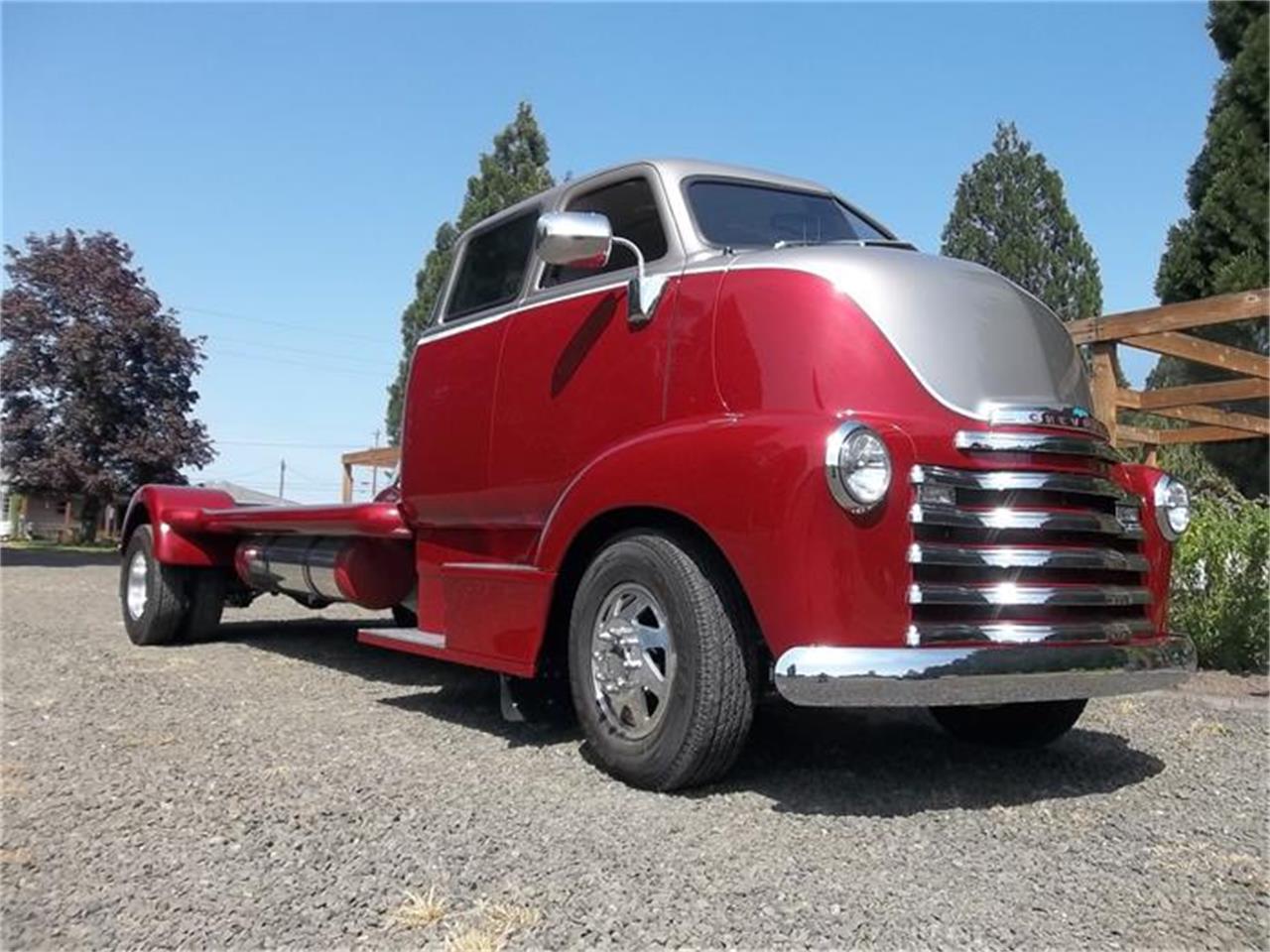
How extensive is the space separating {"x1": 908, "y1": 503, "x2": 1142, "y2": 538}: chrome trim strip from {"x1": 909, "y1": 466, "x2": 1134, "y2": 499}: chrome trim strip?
0.07 metres

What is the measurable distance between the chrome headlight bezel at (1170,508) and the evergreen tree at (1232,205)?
1068 cm

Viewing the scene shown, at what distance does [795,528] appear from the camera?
3.46 m

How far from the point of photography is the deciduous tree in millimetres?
27609

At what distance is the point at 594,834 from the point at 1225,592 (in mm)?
5834

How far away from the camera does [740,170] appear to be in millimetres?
5066

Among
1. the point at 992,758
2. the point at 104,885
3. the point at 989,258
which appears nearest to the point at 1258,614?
the point at 992,758

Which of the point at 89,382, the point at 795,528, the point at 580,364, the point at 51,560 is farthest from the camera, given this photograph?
the point at 89,382

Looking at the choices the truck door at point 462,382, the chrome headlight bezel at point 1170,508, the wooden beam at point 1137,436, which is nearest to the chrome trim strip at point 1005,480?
the chrome headlight bezel at point 1170,508

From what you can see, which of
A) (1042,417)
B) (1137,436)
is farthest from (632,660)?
(1137,436)

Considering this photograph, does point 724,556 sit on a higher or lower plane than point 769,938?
higher

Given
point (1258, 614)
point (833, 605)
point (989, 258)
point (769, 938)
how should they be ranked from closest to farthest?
point (769, 938) → point (833, 605) → point (1258, 614) → point (989, 258)

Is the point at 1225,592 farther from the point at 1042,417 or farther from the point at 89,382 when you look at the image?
the point at 89,382

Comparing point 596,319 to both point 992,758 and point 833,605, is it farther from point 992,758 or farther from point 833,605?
point 992,758

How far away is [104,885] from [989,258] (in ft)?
107
